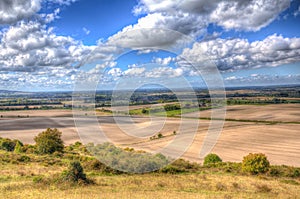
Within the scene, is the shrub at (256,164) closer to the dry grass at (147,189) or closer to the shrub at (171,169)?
the dry grass at (147,189)

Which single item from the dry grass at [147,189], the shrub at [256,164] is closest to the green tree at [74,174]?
the dry grass at [147,189]

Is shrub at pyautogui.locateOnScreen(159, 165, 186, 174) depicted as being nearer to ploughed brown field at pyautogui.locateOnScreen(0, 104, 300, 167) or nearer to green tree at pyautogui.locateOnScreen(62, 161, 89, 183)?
ploughed brown field at pyautogui.locateOnScreen(0, 104, 300, 167)

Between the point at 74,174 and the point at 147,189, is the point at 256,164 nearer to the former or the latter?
the point at 147,189

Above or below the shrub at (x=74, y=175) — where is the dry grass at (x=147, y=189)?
below

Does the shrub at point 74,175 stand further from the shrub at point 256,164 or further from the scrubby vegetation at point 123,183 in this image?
the shrub at point 256,164

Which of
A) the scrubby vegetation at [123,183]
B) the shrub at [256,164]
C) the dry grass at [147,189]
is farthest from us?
the shrub at [256,164]

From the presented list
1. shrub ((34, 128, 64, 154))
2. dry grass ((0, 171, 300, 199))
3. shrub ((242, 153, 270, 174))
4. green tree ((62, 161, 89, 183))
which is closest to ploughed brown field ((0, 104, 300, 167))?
green tree ((62, 161, 89, 183))

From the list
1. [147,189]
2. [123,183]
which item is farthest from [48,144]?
[147,189]

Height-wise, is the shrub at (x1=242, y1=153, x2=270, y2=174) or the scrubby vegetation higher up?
the scrubby vegetation

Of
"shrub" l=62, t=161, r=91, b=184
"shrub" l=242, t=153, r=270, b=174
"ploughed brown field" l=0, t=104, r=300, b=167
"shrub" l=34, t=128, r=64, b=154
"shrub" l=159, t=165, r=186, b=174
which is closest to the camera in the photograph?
"shrub" l=62, t=161, r=91, b=184

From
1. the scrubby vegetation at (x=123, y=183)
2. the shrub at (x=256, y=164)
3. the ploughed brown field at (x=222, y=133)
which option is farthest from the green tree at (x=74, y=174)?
the shrub at (x=256, y=164)

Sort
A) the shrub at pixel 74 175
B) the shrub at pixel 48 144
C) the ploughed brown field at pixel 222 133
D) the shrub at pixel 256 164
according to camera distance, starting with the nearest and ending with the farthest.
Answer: the shrub at pixel 74 175 < the ploughed brown field at pixel 222 133 < the shrub at pixel 256 164 < the shrub at pixel 48 144

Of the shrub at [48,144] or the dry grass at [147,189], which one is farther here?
the shrub at [48,144]

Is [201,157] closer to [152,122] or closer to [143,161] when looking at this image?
[152,122]
